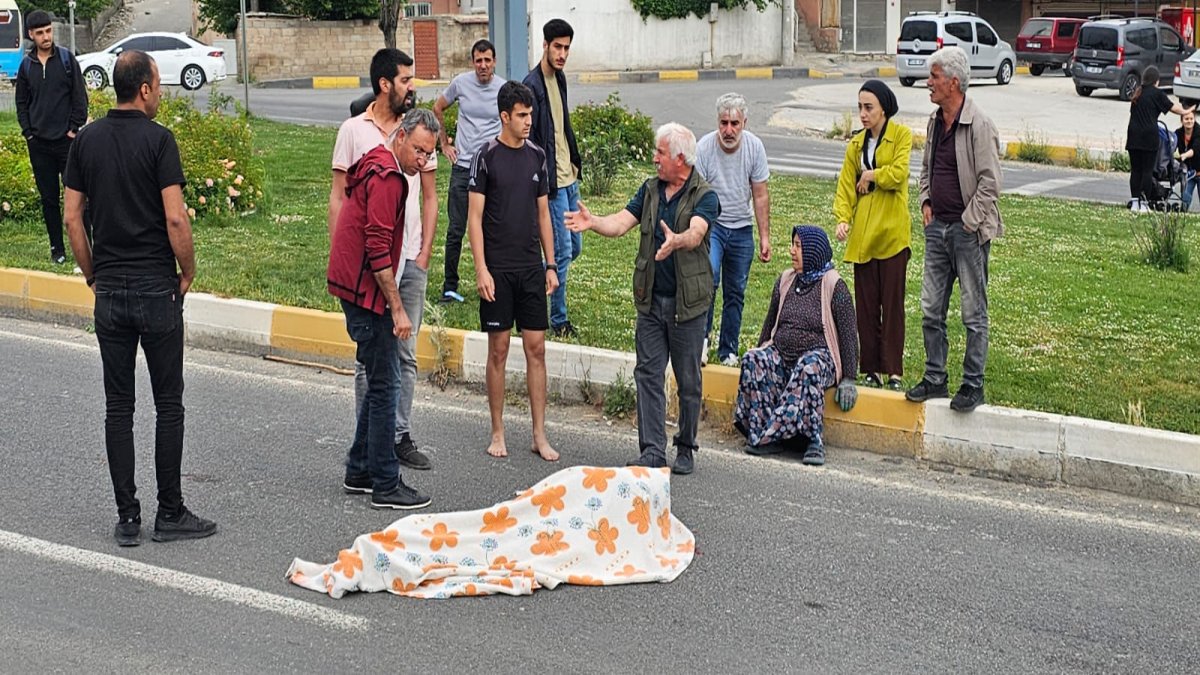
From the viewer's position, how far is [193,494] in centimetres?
710

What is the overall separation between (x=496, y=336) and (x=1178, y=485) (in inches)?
133

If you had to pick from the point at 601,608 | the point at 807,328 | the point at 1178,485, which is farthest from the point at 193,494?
the point at 1178,485

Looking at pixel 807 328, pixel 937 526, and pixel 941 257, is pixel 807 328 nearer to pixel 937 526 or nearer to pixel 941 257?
pixel 941 257

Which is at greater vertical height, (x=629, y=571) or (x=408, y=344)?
(x=408, y=344)

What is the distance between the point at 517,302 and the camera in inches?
305

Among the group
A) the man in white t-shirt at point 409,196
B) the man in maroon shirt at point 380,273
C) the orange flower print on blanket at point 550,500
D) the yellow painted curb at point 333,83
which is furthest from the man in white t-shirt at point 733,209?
the yellow painted curb at point 333,83

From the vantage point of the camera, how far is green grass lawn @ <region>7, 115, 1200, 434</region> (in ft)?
28.5

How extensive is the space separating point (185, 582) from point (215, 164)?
28.0 feet

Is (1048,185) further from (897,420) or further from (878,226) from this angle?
(897,420)

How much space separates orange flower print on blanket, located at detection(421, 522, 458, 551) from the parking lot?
21.2 metres

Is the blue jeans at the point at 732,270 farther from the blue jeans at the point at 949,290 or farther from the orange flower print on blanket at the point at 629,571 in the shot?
the orange flower print on blanket at the point at 629,571

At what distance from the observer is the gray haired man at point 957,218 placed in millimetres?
7840

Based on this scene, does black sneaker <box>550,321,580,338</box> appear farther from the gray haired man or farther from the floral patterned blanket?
the floral patterned blanket

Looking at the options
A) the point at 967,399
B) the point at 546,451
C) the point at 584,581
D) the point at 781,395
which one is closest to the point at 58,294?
the point at 546,451
